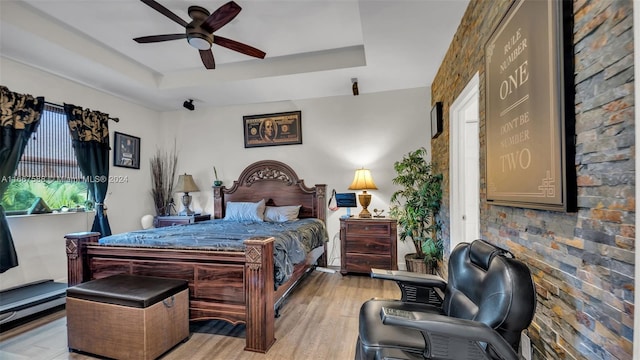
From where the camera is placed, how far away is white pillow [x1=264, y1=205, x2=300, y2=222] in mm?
4014

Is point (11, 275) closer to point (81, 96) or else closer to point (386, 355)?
point (81, 96)

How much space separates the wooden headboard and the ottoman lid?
92.0 inches

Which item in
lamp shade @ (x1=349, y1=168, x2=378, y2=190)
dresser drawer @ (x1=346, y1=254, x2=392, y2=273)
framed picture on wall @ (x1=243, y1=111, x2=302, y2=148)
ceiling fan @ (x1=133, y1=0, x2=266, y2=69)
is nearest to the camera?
ceiling fan @ (x1=133, y1=0, x2=266, y2=69)

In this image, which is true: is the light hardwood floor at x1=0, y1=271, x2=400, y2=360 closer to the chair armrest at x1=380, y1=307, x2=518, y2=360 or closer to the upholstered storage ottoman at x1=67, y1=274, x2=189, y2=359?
the upholstered storage ottoman at x1=67, y1=274, x2=189, y2=359

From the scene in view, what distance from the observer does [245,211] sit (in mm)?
4125

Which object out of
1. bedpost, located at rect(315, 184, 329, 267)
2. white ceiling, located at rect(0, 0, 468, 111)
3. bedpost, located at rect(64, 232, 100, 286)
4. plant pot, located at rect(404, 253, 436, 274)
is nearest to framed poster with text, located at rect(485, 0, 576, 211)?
white ceiling, located at rect(0, 0, 468, 111)

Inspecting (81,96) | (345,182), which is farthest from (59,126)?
(345,182)

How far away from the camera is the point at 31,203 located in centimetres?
316

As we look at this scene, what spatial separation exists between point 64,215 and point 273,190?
2.69 meters

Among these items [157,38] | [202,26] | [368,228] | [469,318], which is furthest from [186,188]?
[469,318]

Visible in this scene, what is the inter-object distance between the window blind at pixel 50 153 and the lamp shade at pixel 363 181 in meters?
3.74

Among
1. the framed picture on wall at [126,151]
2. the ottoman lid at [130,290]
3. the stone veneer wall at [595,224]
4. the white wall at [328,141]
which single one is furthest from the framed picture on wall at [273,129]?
the stone veneer wall at [595,224]

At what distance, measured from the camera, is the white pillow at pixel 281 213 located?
4.01 metres

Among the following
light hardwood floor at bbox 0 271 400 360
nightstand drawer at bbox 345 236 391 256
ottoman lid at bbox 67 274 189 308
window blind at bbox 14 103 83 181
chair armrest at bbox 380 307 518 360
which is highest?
window blind at bbox 14 103 83 181
